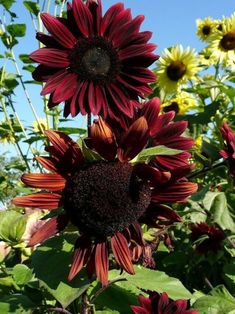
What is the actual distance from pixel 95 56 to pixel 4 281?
0.59 metres

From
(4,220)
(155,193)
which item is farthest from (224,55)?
(155,193)

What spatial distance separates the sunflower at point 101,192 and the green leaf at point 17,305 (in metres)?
0.24

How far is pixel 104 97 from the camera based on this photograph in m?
1.00

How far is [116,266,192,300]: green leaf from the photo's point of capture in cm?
109

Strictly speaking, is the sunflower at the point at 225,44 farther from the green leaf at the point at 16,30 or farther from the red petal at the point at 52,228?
the red petal at the point at 52,228

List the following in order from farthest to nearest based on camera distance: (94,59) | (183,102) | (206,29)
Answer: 1. (206,29)
2. (183,102)
3. (94,59)

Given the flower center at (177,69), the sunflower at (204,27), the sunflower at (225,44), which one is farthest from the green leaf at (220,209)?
the sunflower at (204,27)

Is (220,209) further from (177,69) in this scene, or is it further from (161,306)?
(177,69)

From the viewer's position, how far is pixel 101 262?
0.90 meters

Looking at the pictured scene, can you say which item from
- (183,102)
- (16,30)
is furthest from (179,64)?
(16,30)

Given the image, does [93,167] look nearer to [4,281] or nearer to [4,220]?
[4,220]

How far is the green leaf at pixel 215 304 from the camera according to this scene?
4.09 feet

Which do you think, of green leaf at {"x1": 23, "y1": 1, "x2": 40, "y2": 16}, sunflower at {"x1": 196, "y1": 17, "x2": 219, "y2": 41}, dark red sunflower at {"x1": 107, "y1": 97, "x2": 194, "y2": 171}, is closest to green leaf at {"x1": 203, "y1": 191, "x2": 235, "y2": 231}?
dark red sunflower at {"x1": 107, "y1": 97, "x2": 194, "y2": 171}

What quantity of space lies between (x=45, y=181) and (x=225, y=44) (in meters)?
1.99
